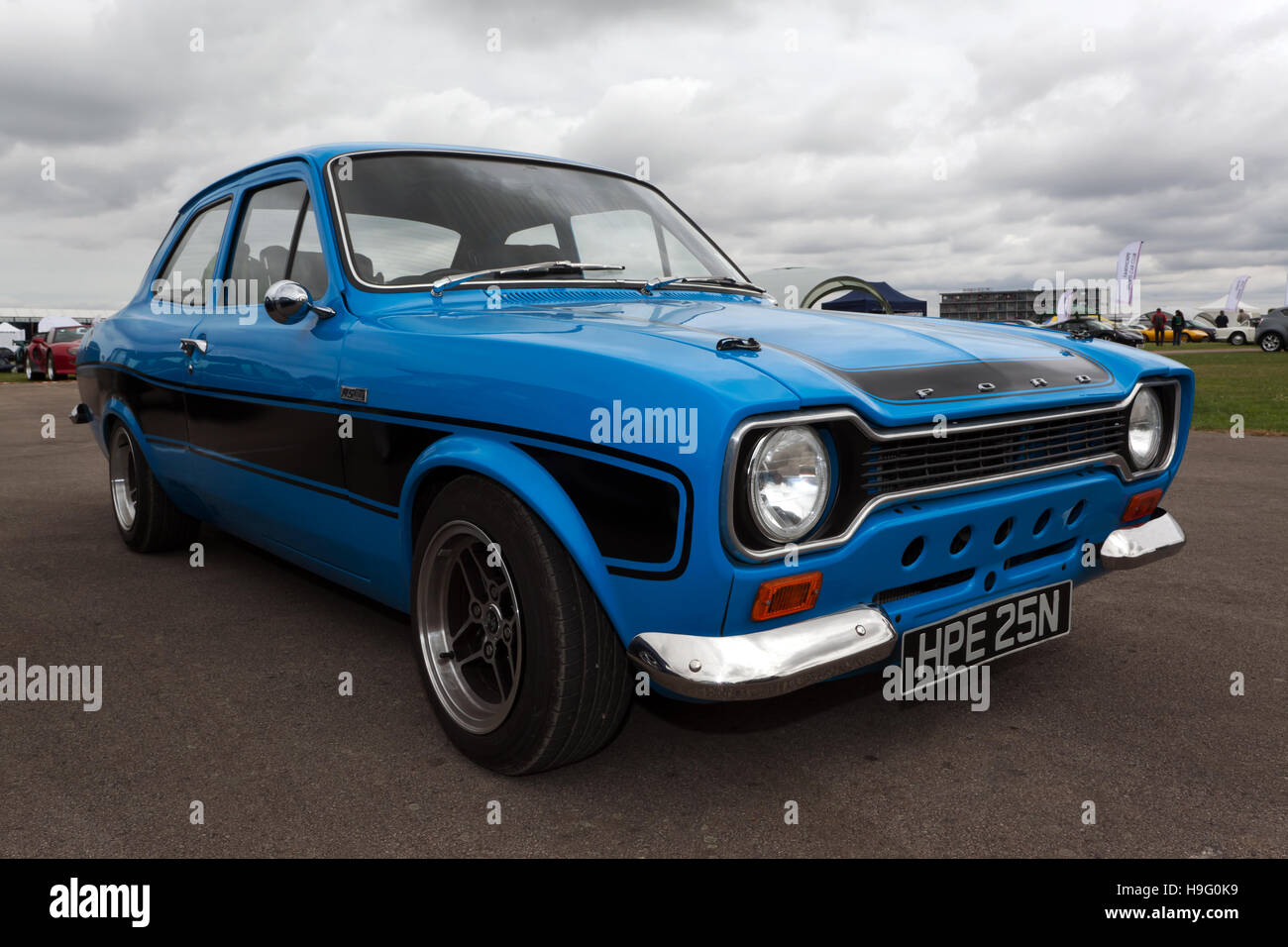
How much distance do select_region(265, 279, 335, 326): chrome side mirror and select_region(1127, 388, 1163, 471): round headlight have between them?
2309 mm

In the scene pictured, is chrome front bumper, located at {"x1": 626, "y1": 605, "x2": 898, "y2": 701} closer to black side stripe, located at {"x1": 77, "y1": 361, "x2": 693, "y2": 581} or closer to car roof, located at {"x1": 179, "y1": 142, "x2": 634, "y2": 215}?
black side stripe, located at {"x1": 77, "y1": 361, "x2": 693, "y2": 581}

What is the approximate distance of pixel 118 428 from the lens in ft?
15.5

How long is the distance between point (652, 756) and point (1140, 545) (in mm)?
1475

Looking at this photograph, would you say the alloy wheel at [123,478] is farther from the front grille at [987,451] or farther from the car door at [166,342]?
the front grille at [987,451]

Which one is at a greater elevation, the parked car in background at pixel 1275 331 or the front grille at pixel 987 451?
the parked car in background at pixel 1275 331

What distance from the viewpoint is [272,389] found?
3.17 meters

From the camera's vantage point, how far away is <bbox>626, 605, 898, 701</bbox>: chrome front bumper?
1.92 meters

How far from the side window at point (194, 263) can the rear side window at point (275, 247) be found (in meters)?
0.24

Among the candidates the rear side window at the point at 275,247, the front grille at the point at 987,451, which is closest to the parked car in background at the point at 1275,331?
the front grille at the point at 987,451

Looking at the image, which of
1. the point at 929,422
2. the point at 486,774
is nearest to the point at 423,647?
the point at 486,774

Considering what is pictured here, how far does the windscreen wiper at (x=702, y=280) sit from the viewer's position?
3270mm

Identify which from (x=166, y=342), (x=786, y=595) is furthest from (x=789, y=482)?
(x=166, y=342)

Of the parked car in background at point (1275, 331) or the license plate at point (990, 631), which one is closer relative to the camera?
the license plate at point (990, 631)

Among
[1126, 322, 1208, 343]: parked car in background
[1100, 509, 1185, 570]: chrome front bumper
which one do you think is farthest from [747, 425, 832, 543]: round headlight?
[1126, 322, 1208, 343]: parked car in background
